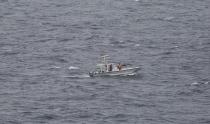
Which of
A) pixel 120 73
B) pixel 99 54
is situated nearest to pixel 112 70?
pixel 120 73

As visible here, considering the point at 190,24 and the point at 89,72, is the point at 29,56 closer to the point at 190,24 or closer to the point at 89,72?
the point at 89,72

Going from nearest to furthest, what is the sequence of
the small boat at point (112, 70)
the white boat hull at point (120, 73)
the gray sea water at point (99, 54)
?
the gray sea water at point (99, 54)
the white boat hull at point (120, 73)
the small boat at point (112, 70)

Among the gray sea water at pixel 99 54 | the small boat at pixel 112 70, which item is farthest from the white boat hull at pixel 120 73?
the gray sea water at pixel 99 54

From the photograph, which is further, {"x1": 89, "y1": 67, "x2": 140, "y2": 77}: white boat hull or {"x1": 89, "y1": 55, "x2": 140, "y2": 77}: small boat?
{"x1": 89, "y1": 55, "x2": 140, "y2": 77}: small boat

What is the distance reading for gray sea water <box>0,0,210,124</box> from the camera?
352ft

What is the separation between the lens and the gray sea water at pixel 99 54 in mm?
107250

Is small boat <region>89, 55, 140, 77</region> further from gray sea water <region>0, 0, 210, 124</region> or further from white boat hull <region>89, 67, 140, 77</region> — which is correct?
gray sea water <region>0, 0, 210, 124</region>

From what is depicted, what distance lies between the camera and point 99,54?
5468 inches

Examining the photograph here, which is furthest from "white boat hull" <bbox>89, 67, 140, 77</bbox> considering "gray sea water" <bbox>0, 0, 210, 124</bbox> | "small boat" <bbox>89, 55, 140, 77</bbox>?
"gray sea water" <bbox>0, 0, 210, 124</bbox>

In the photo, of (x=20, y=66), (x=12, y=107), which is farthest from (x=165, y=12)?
(x=12, y=107)

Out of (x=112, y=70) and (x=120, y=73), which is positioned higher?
(x=112, y=70)

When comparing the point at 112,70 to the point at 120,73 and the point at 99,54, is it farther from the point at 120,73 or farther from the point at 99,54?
the point at 99,54

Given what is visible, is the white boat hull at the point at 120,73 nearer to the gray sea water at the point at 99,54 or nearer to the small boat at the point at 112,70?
the small boat at the point at 112,70

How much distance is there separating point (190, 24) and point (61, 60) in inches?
1413
